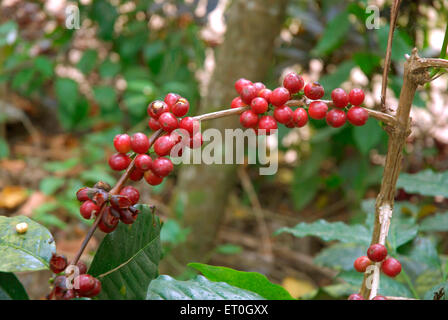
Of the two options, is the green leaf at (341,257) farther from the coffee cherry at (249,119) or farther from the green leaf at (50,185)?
the green leaf at (50,185)

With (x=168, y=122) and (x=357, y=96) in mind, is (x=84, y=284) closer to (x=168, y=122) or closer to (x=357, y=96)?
(x=168, y=122)

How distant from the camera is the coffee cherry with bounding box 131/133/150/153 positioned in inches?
19.7

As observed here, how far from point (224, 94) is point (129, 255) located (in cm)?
107

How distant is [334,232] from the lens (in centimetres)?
82

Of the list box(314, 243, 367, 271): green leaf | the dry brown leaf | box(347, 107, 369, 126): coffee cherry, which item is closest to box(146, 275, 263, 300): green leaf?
box(347, 107, 369, 126): coffee cherry

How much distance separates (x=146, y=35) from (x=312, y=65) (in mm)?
806

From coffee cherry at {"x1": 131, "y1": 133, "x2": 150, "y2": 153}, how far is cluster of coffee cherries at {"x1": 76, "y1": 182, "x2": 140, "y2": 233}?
56mm

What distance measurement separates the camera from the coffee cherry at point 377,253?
539 mm

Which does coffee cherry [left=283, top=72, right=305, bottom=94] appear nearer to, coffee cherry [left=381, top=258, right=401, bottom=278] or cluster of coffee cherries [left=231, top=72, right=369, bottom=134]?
cluster of coffee cherries [left=231, top=72, right=369, bottom=134]

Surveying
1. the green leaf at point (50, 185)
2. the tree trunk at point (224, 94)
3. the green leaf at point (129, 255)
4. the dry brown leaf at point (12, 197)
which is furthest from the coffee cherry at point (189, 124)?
the dry brown leaf at point (12, 197)

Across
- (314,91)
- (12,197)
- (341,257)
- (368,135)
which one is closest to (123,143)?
(314,91)

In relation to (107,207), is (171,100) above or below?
above

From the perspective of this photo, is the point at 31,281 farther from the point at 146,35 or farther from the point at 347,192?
the point at 347,192

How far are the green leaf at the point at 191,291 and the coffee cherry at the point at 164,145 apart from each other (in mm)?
146
